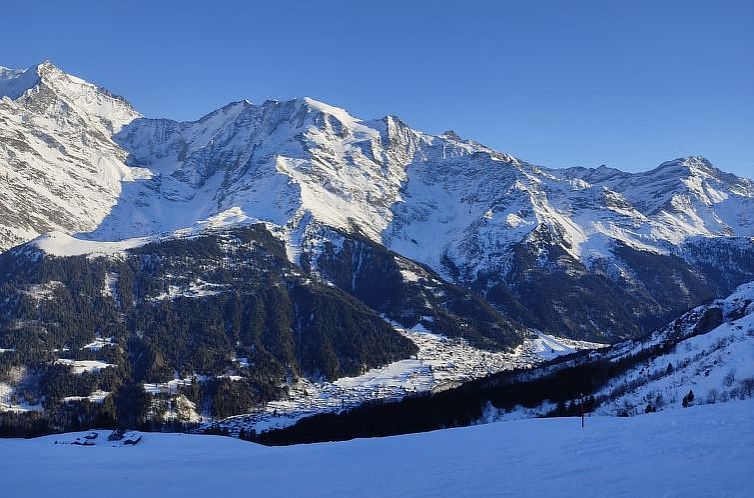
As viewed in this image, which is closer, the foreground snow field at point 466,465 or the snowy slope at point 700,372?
the foreground snow field at point 466,465

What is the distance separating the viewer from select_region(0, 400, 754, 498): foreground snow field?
3104 centimetres

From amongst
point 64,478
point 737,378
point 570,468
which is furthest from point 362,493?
point 737,378

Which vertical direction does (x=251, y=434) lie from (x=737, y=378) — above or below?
below

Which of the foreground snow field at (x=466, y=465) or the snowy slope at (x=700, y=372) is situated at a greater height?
the snowy slope at (x=700, y=372)

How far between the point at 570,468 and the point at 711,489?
27.8ft

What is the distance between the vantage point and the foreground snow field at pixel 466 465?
31044mm

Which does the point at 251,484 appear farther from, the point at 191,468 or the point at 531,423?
the point at 531,423

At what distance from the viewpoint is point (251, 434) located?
171 metres

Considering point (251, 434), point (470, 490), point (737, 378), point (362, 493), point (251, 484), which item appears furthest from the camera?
point (251, 434)

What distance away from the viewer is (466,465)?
128 ft

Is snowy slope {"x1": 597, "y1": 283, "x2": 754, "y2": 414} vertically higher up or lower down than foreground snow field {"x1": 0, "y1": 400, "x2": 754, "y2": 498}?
higher up

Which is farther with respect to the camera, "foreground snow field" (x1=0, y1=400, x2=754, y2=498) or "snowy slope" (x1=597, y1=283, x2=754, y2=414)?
"snowy slope" (x1=597, y1=283, x2=754, y2=414)

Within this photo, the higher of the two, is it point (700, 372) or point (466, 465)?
point (700, 372)

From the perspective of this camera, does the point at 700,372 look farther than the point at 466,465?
Yes
